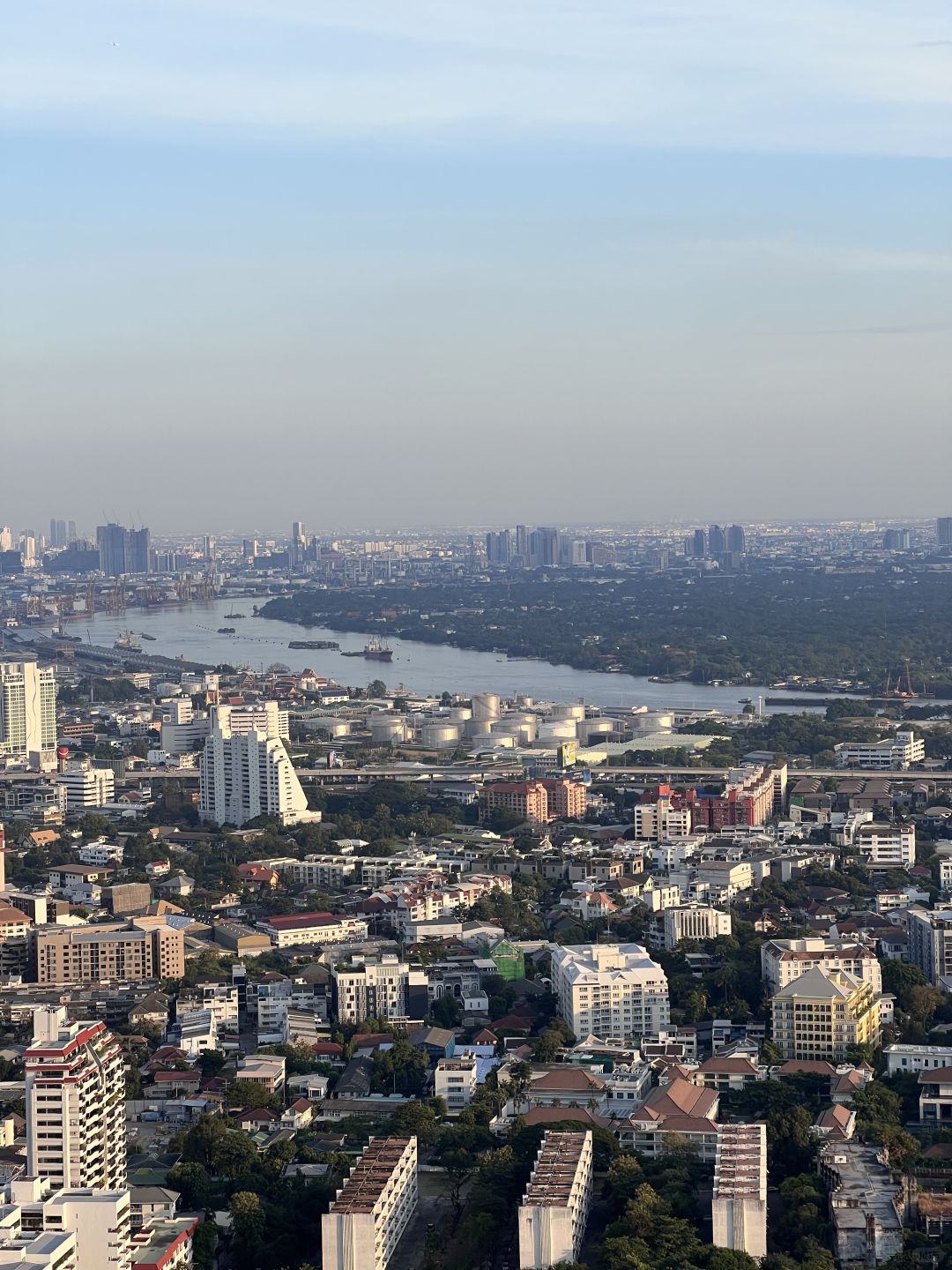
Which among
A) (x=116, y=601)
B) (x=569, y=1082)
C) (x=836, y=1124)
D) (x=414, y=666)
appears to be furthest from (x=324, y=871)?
(x=116, y=601)

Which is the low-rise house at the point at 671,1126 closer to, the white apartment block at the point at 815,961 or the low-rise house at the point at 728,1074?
the low-rise house at the point at 728,1074

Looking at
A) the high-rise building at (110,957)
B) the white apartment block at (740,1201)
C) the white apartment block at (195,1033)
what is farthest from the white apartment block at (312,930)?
the white apartment block at (740,1201)

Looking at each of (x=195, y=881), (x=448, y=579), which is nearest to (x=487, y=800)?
(x=195, y=881)

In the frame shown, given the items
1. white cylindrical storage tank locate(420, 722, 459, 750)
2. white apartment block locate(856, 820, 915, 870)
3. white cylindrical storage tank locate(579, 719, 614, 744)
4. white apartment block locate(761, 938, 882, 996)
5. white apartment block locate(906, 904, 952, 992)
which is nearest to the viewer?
white apartment block locate(761, 938, 882, 996)

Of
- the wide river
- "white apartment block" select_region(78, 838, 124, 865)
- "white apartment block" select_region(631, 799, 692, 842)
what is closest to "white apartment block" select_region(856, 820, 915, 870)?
"white apartment block" select_region(631, 799, 692, 842)

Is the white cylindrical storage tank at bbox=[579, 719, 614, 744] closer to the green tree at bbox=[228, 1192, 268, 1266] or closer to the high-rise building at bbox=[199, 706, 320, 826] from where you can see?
the high-rise building at bbox=[199, 706, 320, 826]

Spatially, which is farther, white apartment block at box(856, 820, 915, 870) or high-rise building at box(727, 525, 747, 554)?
high-rise building at box(727, 525, 747, 554)
